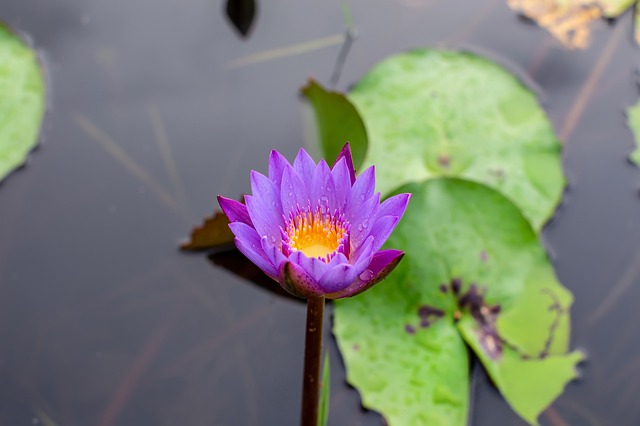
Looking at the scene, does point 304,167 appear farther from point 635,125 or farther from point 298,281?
point 635,125

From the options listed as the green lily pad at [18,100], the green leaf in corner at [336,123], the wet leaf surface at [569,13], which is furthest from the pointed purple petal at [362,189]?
the wet leaf surface at [569,13]

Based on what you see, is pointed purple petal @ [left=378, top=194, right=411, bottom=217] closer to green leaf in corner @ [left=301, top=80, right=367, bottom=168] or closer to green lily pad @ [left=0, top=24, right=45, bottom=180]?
green leaf in corner @ [left=301, top=80, right=367, bottom=168]

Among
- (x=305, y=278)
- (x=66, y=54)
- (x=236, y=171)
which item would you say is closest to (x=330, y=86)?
(x=236, y=171)

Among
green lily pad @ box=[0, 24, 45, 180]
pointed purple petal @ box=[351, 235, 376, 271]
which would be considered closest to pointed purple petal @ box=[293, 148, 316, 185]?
pointed purple petal @ box=[351, 235, 376, 271]

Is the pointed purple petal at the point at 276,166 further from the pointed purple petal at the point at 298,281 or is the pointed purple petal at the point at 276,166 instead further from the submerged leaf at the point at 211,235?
the submerged leaf at the point at 211,235

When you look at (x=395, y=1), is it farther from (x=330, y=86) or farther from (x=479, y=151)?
(x=479, y=151)

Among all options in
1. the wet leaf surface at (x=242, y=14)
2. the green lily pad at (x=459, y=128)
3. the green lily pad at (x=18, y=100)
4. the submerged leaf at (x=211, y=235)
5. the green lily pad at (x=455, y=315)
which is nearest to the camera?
the green lily pad at (x=455, y=315)
